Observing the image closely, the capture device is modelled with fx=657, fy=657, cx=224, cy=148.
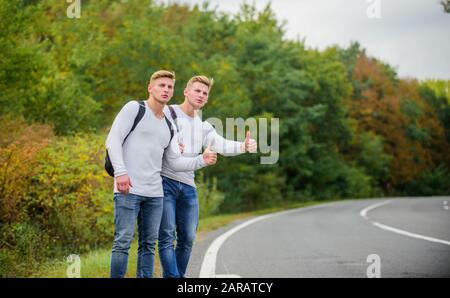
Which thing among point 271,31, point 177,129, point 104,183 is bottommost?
point 104,183

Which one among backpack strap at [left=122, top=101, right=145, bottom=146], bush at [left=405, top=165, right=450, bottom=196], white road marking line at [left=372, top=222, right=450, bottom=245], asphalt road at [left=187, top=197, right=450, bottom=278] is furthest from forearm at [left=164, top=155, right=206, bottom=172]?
bush at [left=405, top=165, right=450, bottom=196]

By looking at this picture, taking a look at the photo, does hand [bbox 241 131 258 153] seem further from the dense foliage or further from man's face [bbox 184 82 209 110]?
the dense foliage

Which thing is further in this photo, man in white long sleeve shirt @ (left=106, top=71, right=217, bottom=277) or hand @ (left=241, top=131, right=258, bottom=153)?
hand @ (left=241, top=131, right=258, bottom=153)

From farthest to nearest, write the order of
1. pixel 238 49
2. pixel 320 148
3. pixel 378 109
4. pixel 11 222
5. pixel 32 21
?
pixel 378 109 → pixel 320 148 → pixel 238 49 → pixel 32 21 → pixel 11 222

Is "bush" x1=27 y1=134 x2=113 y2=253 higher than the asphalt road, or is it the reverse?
"bush" x1=27 y1=134 x2=113 y2=253

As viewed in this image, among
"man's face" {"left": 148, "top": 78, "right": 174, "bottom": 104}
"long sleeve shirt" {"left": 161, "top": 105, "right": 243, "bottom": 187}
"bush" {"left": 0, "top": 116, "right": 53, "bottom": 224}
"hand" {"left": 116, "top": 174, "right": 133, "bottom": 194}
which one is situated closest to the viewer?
"hand" {"left": 116, "top": 174, "right": 133, "bottom": 194}

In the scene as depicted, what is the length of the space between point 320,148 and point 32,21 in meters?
29.1

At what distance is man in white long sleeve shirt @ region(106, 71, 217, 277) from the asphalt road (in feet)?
8.27

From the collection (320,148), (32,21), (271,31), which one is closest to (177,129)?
(32,21)

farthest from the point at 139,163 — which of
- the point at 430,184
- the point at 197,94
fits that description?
the point at 430,184

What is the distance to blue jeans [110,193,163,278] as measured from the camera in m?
5.38

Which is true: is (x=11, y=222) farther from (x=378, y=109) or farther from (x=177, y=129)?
(x=378, y=109)

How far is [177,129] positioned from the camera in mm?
5980
